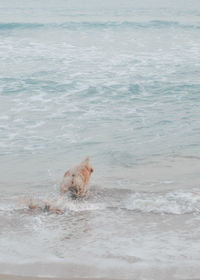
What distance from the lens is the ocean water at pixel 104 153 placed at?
4.21 meters

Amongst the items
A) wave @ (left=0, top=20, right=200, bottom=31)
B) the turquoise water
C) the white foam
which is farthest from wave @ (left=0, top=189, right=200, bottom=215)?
wave @ (left=0, top=20, right=200, bottom=31)

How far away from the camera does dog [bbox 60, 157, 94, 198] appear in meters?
5.58

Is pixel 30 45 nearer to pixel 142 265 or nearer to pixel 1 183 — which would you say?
pixel 1 183

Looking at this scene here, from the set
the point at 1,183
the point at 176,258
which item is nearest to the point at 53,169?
the point at 1,183

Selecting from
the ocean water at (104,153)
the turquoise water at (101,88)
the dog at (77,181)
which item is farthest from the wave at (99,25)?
the dog at (77,181)

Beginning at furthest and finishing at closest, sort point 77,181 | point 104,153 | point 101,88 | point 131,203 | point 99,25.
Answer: point 99,25 → point 101,88 → point 104,153 → point 77,181 → point 131,203

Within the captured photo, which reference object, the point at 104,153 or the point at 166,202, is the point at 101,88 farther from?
the point at 166,202

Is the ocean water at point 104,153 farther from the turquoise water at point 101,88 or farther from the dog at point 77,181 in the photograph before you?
the dog at point 77,181

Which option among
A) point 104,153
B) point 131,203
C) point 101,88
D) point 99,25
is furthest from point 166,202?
point 99,25

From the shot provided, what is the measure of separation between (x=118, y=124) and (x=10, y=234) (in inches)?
192

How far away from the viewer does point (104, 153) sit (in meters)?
7.58

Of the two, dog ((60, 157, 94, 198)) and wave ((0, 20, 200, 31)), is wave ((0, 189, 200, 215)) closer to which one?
dog ((60, 157, 94, 198))

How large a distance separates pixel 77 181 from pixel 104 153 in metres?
2.01

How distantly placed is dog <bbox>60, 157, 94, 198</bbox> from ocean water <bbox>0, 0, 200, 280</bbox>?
0.45 ft
